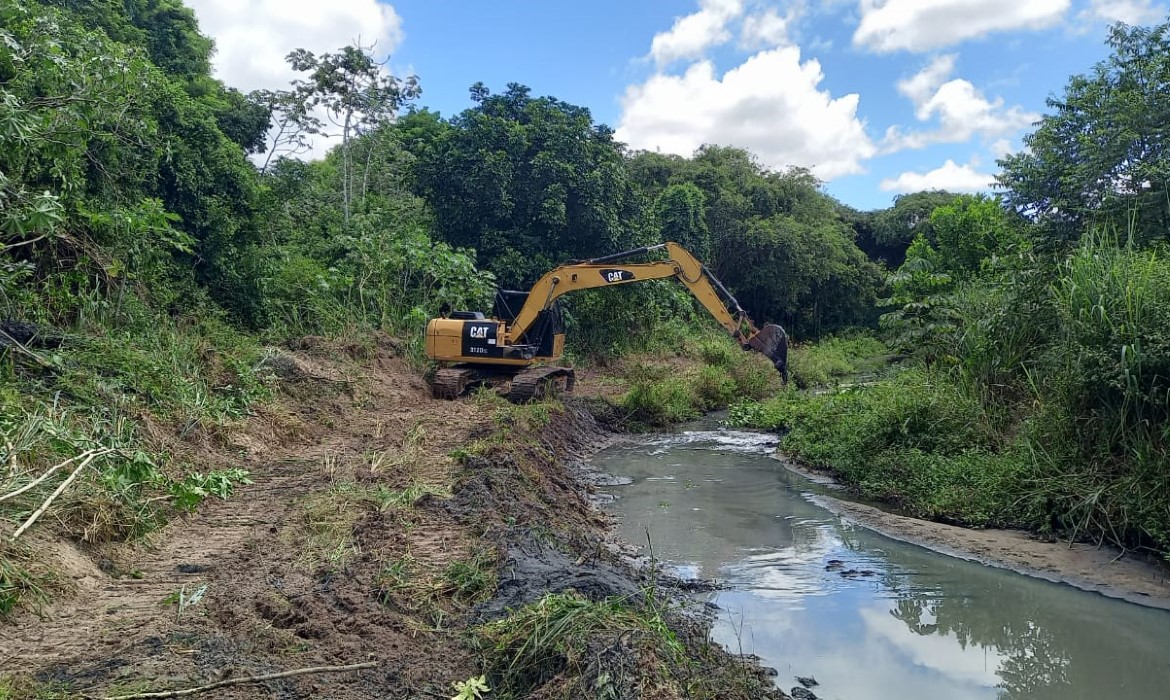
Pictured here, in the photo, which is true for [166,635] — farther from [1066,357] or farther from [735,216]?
[735,216]

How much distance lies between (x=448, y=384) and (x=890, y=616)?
8.98 meters

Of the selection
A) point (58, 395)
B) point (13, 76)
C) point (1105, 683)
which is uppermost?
point (13, 76)

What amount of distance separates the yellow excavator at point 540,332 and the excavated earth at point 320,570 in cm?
412

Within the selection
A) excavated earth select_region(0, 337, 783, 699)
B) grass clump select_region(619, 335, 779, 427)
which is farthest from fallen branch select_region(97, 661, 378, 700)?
grass clump select_region(619, 335, 779, 427)

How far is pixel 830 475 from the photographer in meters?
10.9

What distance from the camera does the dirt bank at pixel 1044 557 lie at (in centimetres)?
654

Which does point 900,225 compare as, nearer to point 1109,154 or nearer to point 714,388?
point 714,388

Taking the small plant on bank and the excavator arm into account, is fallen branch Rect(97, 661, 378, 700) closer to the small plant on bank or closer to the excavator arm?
the small plant on bank

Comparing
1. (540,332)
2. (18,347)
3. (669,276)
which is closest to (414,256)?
(540,332)

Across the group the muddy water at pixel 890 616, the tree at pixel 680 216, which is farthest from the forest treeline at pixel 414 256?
the tree at pixel 680 216

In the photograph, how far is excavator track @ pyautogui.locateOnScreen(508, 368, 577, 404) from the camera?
13469 millimetres

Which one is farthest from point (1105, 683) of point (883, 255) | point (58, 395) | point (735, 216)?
point (883, 255)

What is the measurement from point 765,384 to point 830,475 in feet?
24.2

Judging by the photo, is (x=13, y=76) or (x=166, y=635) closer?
(x=166, y=635)
